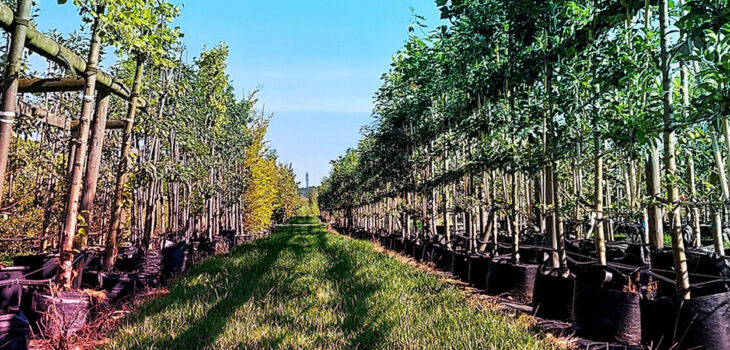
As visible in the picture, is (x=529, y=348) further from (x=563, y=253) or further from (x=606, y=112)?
(x=606, y=112)

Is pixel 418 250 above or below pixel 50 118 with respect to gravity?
below

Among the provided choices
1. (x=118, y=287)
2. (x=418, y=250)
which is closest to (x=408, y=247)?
(x=418, y=250)

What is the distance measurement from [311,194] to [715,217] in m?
101

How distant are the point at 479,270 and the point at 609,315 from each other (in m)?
2.84

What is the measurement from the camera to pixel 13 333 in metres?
2.89

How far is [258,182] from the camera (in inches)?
805

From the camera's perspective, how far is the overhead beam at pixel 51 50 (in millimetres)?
3273

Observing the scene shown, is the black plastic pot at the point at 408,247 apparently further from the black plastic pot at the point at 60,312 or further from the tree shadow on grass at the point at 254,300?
the black plastic pot at the point at 60,312

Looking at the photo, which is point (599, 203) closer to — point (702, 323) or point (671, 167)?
point (671, 167)

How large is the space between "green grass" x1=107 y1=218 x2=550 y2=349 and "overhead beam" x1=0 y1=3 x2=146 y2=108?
8.75 ft

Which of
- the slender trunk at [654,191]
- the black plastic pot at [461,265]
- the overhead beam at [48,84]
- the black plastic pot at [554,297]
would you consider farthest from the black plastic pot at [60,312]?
the black plastic pot at [461,265]

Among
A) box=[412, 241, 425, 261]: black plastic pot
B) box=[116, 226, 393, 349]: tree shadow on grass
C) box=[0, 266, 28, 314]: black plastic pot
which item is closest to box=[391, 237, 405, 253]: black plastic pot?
box=[412, 241, 425, 261]: black plastic pot

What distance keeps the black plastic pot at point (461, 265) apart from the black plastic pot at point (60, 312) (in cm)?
521

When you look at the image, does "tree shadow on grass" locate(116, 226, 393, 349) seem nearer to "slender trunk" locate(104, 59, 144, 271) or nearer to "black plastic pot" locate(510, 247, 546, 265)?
"slender trunk" locate(104, 59, 144, 271)
